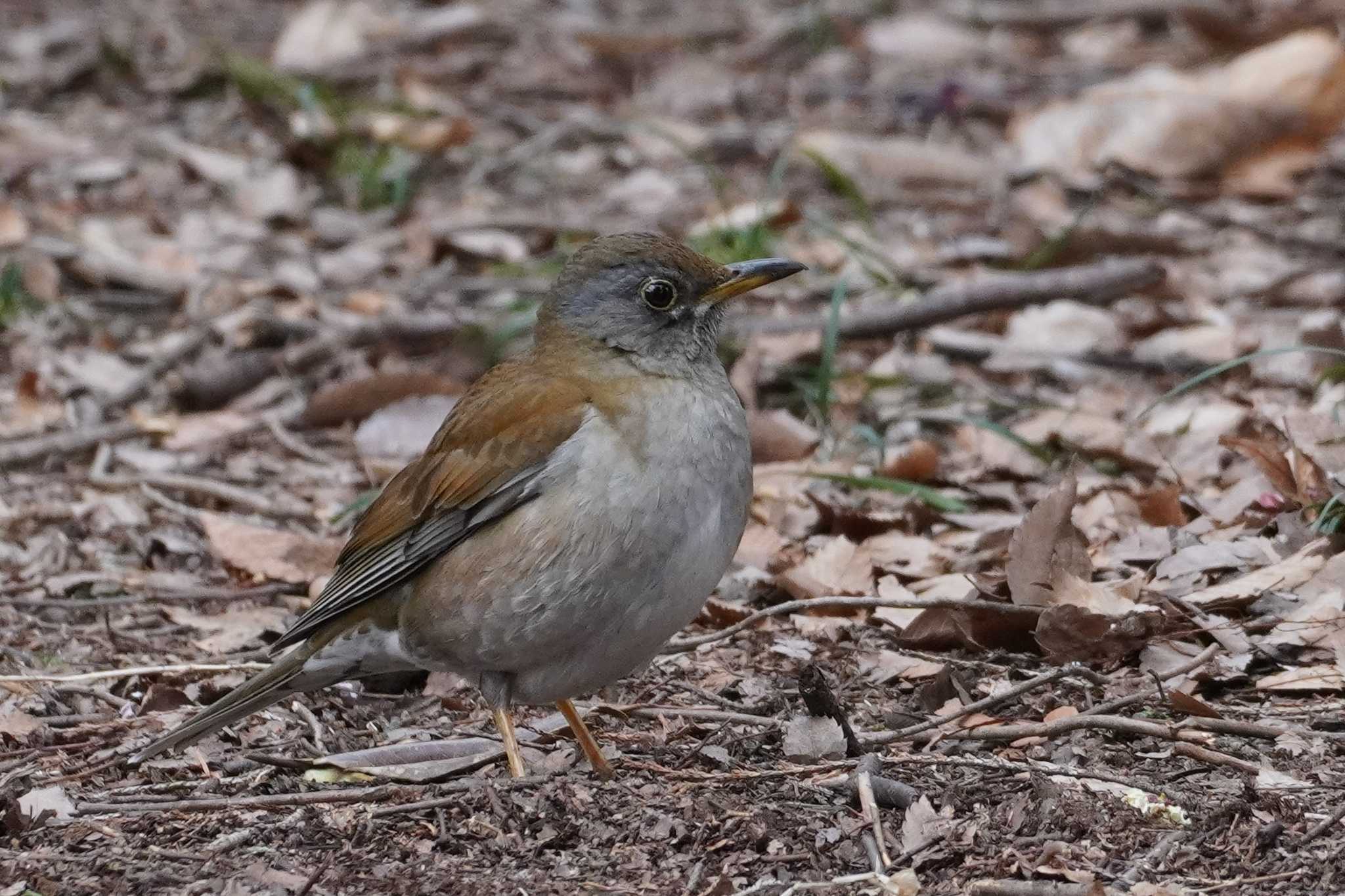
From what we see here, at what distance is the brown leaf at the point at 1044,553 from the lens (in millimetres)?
5457

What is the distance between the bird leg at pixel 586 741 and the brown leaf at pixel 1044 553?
1.40 m

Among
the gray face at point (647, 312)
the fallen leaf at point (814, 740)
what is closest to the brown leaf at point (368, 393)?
the gray face at point (647, 312)

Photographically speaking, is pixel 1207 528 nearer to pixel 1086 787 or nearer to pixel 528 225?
pixel 1086 787

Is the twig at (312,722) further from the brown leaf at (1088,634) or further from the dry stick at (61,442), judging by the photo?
the dry stick at (61,442)

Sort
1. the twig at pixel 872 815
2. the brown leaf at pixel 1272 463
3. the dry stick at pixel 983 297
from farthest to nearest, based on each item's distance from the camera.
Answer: the dry stick at pixel 983 297, the brown leaf at pixel 1272 463, the twig at pixel 872 815

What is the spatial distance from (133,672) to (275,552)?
3.91 ft

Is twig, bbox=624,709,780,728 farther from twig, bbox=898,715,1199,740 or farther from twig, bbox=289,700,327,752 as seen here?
twig, bbox=289,700,327,752

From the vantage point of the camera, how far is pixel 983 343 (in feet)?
28.4

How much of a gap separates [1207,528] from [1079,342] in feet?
8.75

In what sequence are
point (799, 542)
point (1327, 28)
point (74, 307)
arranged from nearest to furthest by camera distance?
point (799, 542) < point (74, 307) < point (1327, 28)

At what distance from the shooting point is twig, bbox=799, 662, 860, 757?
479cm

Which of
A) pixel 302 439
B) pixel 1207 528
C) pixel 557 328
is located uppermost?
pixel 557 328

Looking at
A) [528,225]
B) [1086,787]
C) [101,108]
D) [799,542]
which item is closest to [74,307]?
[528,225]

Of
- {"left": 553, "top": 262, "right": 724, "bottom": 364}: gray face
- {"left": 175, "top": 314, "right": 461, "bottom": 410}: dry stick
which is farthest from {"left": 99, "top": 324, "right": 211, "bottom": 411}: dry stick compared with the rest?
{"left": 553, "top": 262, "right": 724, "bottom": 364}: gray face
